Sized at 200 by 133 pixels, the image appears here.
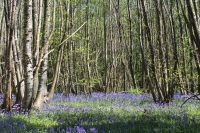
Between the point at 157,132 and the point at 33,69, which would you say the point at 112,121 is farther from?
the point at 33,69

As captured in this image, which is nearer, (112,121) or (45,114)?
(112,121)

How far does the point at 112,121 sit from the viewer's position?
20.3 feet

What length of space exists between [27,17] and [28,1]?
1.56 ft

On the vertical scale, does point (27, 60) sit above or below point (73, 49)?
below

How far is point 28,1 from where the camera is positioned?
7.62 m

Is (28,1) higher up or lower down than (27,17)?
higher up

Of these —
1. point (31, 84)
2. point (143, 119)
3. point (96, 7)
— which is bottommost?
point (143, 119)

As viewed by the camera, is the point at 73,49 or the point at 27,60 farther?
the point at 73,49

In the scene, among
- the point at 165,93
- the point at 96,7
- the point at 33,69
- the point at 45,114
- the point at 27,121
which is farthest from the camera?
the point at 96,7

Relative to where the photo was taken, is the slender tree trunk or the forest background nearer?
the slender tree trunk

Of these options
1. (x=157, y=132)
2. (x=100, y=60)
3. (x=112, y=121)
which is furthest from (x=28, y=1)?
(x=100, y=60)

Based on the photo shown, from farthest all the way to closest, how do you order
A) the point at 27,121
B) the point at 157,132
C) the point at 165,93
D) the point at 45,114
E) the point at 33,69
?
1. the point at 165,93
2. the point at 33,69
3. the point at 45,114
4. the point at 27,121
5. the point at 157,132

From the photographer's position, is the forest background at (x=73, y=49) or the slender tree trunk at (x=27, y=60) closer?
the slender tree trunk at (x=27, y=60)

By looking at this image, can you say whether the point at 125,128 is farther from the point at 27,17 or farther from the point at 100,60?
the point at 100,60
